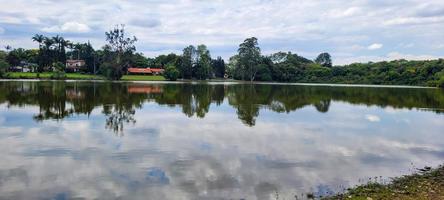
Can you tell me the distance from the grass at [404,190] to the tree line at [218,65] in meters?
102

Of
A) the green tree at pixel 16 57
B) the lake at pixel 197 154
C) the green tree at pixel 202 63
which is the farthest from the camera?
the green tree at pixel 202 63

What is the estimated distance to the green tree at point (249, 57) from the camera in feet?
459

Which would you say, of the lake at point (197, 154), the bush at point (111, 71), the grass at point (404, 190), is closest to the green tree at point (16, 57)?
the bush at point (111, 71)

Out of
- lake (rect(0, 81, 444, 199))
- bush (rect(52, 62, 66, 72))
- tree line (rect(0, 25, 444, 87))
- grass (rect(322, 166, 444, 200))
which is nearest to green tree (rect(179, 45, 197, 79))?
tree line (rect(0, 25, 444, 87))

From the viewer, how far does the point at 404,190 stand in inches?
431

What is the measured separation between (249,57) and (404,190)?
130035mm

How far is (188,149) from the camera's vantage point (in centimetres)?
1670

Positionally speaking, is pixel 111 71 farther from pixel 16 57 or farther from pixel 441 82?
pixel 441 82

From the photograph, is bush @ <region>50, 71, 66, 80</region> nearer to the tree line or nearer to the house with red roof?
the tree line

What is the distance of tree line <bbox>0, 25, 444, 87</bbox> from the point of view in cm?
12081

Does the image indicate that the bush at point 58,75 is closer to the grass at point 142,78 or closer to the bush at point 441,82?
the grass at point 142,78

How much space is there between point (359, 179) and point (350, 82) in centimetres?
13962

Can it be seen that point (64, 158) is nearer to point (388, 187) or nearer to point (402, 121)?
point (388, 187)

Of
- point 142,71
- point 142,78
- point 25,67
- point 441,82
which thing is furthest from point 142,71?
point 441,82
